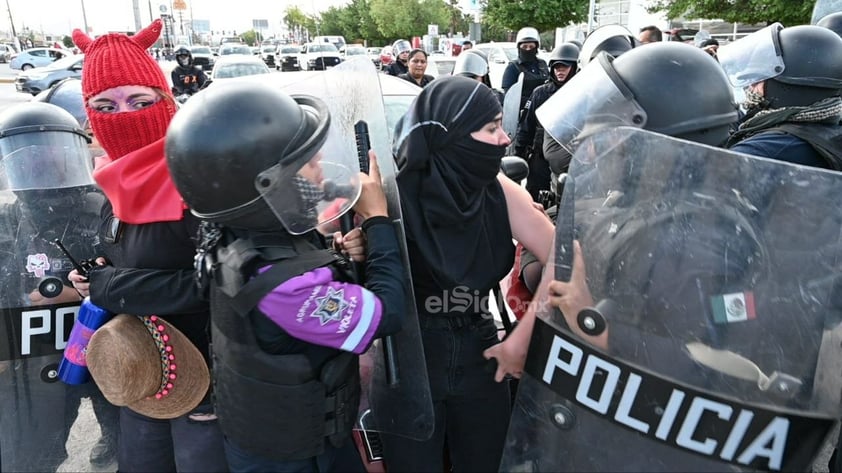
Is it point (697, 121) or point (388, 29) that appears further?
point (388, 29)

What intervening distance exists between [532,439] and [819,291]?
621 mm

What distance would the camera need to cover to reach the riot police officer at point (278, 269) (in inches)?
52.2

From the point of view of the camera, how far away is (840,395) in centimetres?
120

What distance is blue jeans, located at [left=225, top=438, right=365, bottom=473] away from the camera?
150 cm

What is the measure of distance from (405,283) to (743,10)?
2091 centimetres

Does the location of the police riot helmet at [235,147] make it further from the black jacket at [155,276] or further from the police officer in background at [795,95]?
the police officer in background at [795,95]

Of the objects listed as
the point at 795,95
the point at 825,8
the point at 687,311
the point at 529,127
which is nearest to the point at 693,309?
the point at 687,311

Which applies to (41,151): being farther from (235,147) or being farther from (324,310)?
(324,310)

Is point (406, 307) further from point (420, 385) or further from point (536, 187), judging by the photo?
point (536, 187)

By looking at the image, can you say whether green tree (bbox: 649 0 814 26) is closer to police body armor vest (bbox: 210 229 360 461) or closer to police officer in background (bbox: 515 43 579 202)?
police officer in background (bbox: 515 43 579 202)

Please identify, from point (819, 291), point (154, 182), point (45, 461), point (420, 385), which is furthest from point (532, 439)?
point (45, 461)

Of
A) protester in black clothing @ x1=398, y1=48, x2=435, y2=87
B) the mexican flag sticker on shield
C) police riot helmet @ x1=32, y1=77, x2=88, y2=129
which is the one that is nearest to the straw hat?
the mexican flag sticker on shield

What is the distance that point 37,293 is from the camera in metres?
1.88

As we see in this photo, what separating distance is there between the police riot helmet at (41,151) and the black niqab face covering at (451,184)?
121 cm
